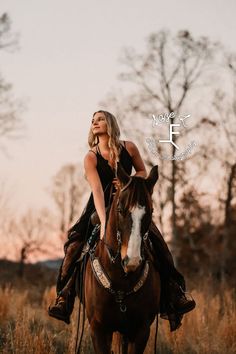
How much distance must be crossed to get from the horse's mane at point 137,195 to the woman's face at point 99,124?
3.99 ft

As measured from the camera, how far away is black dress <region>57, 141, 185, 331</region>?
19.1 ft

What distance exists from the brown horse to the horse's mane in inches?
0.4

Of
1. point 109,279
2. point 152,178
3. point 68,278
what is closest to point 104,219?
point 109,279

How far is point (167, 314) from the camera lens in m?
6.31

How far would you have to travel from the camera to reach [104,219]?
5.28 metres

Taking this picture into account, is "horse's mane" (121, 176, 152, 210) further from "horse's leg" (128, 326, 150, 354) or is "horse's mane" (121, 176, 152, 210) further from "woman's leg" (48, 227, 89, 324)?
"woman's leg" (48, 227, 89, 324)

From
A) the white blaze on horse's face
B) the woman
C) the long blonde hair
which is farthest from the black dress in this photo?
the white blaze on horse's face

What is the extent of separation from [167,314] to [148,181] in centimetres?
212

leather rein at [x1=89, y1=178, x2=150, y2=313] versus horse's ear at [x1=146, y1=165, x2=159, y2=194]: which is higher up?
horse's ear at [x1=146, y1=165, x2=159, y2=194]

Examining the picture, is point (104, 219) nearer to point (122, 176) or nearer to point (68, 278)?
point (122, 176)

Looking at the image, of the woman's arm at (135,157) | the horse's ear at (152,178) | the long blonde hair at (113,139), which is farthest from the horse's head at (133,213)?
the woman's arm at (135,157)

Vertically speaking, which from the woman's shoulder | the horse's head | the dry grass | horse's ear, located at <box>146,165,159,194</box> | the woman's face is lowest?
the dry grass

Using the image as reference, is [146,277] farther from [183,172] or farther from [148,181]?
[183,172]

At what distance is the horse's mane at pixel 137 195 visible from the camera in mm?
4555
